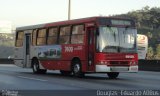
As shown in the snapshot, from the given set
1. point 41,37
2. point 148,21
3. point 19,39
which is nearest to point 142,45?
point 19,39

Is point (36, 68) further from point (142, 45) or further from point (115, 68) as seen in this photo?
point (142, 45)

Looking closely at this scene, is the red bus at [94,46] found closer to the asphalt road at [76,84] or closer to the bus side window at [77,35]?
the bus side window at [77,35]

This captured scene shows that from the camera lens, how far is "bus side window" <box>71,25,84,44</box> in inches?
949

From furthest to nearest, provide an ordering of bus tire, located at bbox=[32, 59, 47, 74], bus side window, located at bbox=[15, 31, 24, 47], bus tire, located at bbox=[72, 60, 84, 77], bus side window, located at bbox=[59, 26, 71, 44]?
bus side window, located at bbox=[15, 31, 24, 47], bus tire, located at bbox=[32, 59, 47, 74], bus side window, located at bbox=[59, 26, 71, 44], bus tire, located at bbox=[72, 60, 84, 77]

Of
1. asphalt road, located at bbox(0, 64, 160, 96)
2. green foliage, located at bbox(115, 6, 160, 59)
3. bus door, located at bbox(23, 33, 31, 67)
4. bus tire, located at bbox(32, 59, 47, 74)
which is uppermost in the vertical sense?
green foliage, located at bbox(115, 6, 160, 59)

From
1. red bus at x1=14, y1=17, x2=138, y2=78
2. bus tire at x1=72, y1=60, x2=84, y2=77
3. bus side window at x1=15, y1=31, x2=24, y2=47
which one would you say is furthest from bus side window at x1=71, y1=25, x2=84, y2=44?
bus side window at x1=15, y1=31, x2=24, y2=47

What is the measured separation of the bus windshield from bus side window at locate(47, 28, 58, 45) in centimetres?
455

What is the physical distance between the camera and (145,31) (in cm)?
10875

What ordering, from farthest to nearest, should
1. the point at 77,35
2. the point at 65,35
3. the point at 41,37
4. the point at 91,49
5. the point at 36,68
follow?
the point at 36,68, the point at 41,37, the point at 65,35, the point at 77,35, the point at 91,49

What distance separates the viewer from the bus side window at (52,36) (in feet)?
88.5

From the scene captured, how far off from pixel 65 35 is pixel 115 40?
3.64 metres

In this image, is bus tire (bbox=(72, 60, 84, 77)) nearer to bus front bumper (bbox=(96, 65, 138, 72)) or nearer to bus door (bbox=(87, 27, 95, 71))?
bus door (bbox=(87, 27, 95, 71))

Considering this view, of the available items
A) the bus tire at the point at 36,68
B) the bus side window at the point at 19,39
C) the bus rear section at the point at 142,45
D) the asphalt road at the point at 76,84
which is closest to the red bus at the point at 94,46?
the asphalt road at the point at 76,84

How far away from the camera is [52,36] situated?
27328 millimetres
